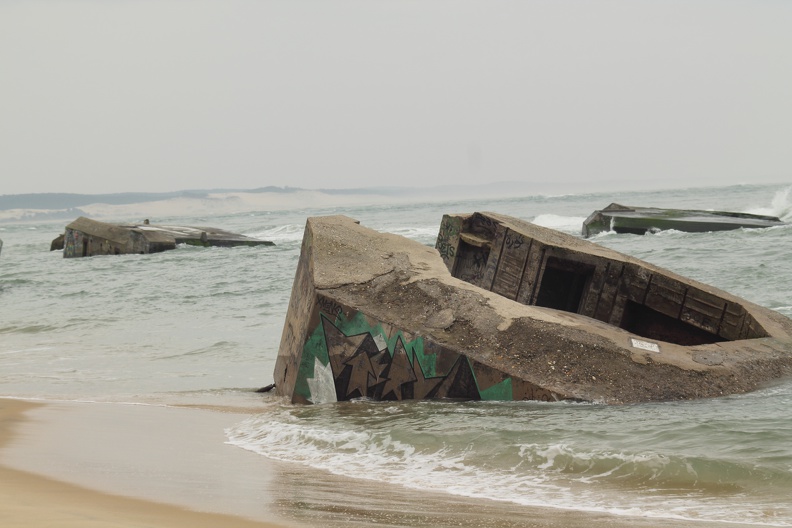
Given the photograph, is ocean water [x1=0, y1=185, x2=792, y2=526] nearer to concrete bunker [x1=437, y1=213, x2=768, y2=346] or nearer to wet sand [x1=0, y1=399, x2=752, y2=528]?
wet sand [x1=0, y1=399, x2=752, y2=528]

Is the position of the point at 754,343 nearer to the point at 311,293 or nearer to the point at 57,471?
the point at 311,293

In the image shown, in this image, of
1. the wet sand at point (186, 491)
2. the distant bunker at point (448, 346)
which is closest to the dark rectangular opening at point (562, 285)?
the distant bunker at point (448, 346)

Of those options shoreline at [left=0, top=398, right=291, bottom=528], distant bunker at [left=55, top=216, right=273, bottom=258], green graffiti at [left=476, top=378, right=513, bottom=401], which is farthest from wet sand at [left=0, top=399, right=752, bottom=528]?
distant bunker at [left=55, top=216, right=273, bottom=258]

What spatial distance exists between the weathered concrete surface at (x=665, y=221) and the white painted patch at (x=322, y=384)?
20126mm

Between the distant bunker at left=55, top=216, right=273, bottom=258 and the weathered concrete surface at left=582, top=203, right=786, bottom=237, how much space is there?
1055cm

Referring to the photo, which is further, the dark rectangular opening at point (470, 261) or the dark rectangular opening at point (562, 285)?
the dark rectangular opening at point (470, 261)

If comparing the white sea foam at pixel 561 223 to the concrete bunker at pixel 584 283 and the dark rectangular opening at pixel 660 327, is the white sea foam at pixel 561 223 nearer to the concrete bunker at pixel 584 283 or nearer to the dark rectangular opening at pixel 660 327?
the concrete bunker at pixel 584 283

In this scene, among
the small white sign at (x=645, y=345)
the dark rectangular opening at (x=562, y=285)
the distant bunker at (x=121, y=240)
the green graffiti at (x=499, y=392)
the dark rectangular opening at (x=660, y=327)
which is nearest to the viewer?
the green graffiti at (x=499, y=392)

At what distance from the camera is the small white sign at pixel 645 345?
250 inches

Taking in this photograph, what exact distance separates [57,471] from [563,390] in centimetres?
312

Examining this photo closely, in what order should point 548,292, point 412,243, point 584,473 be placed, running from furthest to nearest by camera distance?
point 548,292
point 412,243
point 584,473

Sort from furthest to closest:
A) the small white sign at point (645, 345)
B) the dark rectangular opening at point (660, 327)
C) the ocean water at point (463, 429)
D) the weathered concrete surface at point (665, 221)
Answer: the weathered concrete surface at point (665, 221) → the dark rectangular opening at point (660, 327) → the small white sign at point (645, 345) → the ocean water at point (463, 429)

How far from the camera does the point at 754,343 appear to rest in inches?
275

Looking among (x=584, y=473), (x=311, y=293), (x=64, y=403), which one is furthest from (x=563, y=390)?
(x=64, y=403)
